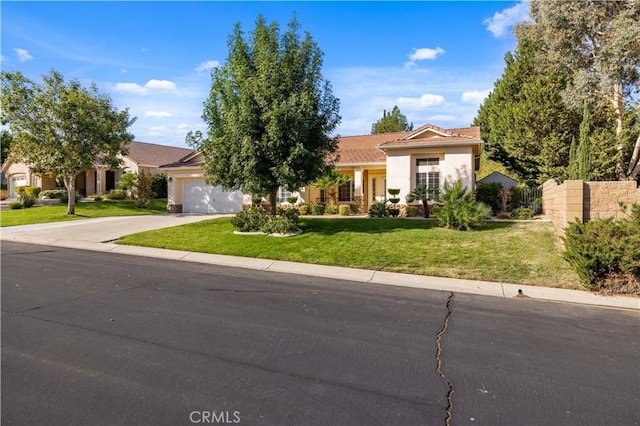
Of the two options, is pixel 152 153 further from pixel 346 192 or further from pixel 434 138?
pixel 434 138

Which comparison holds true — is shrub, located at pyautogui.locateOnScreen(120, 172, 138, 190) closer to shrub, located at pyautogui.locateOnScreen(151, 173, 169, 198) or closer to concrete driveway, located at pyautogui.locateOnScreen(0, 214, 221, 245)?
shrub, located at pyautogui.locateOnScreen(151, 173, 169, 198)

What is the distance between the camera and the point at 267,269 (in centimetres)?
1041

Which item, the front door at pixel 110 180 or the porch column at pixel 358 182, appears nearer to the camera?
the porch column at pixel 358 182

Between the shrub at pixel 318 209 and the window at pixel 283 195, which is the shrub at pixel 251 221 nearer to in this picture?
the shrub at pixel 318 209

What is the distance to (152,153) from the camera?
37.4 m

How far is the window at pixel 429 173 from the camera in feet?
67.8

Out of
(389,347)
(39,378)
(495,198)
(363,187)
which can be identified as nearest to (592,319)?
(389,347)

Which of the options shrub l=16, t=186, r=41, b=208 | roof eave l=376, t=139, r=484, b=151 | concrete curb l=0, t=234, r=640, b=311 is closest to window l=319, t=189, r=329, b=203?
roof eave l=376, t=139, r=484, b=151

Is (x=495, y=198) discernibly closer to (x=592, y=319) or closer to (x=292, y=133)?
(x=292, y=133)

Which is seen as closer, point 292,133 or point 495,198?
point 292,133

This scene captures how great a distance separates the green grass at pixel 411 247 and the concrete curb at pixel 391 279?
1.31ft

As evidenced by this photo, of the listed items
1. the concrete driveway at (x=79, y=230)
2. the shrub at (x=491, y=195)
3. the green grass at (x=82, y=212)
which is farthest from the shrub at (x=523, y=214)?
the green grass at (x=82, y=212)

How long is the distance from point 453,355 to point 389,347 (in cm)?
77

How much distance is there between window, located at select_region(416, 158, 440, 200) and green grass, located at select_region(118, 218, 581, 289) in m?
4.87
